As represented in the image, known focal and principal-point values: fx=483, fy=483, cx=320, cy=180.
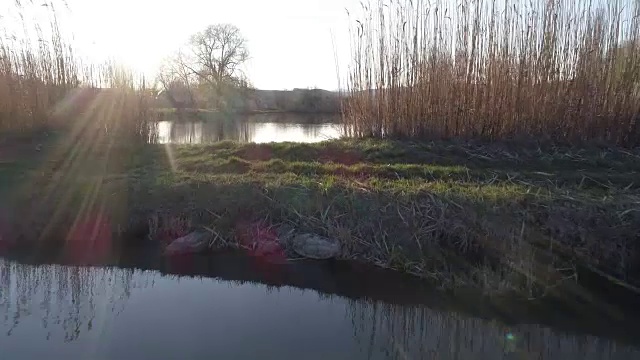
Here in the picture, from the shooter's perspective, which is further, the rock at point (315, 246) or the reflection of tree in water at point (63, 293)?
the rock at point (315, 246)

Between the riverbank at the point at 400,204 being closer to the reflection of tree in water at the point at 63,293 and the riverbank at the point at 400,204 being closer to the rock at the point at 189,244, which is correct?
the rock at the point at 189,244

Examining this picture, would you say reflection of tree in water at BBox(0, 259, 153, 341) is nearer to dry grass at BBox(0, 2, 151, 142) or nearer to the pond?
the pond

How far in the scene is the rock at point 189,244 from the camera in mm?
5211

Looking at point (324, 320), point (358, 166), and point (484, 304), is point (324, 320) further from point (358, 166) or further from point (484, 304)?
point (358, 166)

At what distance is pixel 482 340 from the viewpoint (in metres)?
3.61

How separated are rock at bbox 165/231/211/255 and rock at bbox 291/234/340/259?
1009mm

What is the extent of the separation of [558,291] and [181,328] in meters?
3.24

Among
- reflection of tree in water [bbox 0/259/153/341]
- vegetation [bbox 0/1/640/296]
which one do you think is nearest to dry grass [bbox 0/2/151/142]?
vegetation [bbox 0/1/640/296]

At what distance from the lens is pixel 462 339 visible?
A: 11.9 feet

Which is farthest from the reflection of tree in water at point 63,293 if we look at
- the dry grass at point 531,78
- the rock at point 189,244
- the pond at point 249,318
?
the dry grass at point 531,78

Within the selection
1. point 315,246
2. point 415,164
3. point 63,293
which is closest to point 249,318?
point 315,246

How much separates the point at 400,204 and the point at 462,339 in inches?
71.9

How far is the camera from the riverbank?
4652 millimetres

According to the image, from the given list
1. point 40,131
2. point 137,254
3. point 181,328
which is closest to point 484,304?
point 181,328
